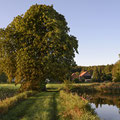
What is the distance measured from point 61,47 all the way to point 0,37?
9.88 metres

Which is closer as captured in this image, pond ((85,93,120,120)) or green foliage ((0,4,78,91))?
pond ((85,93,120,120))

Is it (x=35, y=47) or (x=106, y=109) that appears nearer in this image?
(x=106, y=109)

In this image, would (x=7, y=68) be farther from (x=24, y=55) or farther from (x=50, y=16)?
(x=50, y=16)

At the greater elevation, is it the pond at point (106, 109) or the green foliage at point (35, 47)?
the green foliage at point (35, 47)

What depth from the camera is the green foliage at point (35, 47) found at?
23.7 m

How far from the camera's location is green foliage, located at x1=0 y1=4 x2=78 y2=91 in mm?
23703

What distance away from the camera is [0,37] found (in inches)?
1020

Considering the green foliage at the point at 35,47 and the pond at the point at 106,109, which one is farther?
the green foliage at the point at 35,47

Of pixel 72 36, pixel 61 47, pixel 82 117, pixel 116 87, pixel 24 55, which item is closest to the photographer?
pixel 82 117

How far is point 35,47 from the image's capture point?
24391 millimetres

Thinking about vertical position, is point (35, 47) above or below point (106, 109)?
above

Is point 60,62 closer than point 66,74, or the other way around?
point 60,62

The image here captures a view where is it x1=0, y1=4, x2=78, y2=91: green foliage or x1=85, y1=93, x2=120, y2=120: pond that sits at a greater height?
x1=0, y1=4, x2=78, y2=91: green foliage

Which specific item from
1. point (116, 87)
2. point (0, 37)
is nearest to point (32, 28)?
point (0, 37)
